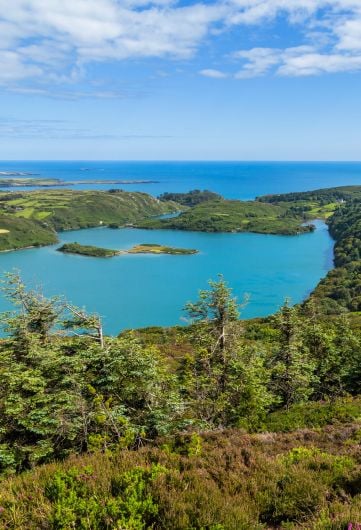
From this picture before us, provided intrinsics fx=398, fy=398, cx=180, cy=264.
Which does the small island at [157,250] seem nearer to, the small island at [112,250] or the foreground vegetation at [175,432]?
the small island at [112,250]

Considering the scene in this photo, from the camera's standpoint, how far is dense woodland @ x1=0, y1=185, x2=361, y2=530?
17.3 feet

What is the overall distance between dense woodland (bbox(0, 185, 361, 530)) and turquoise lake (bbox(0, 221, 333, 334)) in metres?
58.1

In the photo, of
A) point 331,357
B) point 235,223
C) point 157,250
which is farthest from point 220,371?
point 235,223

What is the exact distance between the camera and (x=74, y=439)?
1048 cm

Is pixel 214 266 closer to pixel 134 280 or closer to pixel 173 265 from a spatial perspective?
pixel 173 265

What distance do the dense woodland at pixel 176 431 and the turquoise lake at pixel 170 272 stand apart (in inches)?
2287

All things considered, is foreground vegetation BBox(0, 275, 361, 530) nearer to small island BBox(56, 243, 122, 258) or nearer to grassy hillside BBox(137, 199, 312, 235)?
small island BBox(56, 243, 122, 258)

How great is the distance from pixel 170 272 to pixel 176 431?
10377 centimetres

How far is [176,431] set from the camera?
10.2 meters

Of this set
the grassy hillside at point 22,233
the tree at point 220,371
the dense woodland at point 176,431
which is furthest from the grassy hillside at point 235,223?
the tree at point 220,371

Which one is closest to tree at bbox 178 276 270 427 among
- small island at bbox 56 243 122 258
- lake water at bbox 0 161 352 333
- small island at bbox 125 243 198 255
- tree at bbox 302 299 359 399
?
tree at bbox 302 299 359 399

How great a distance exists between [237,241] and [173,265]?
148ft

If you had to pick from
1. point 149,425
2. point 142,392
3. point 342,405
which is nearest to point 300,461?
point 149,425

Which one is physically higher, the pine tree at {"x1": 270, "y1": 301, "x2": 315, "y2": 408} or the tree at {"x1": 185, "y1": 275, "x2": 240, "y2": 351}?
the tree at {"x1": 185, "y1": 275, "x2": 240, "y2": 351}
